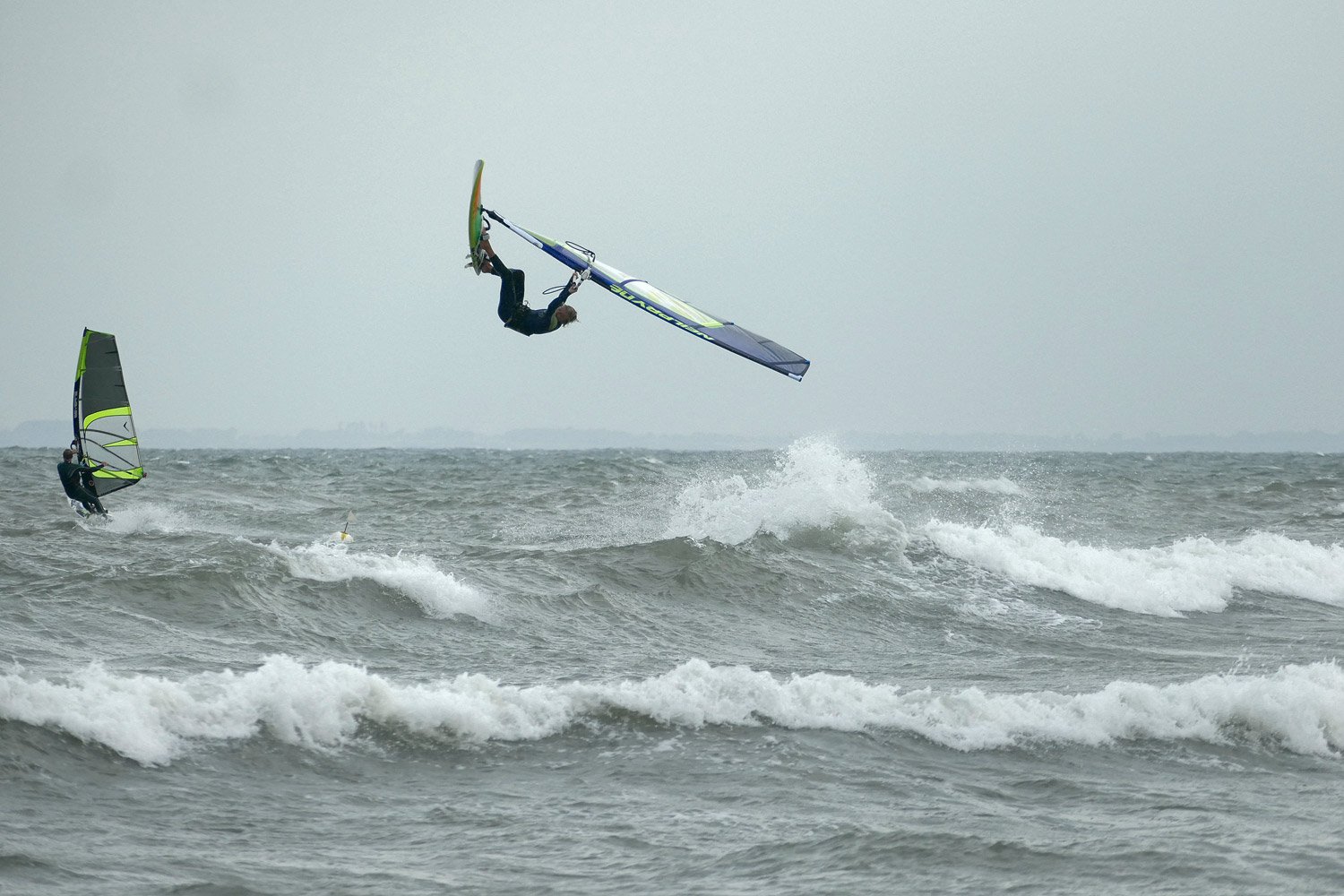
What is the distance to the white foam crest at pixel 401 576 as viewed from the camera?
1078 cm

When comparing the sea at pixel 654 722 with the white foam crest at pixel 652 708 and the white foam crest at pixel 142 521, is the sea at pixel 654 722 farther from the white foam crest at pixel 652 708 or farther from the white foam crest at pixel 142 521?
the white foam crest at pixel 142 521

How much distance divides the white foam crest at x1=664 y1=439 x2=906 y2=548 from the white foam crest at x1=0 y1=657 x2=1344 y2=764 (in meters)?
6.62

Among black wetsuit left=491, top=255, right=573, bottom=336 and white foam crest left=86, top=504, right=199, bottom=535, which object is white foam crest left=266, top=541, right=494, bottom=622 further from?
white foam crest left=86, top=504, right=199, bottom=535

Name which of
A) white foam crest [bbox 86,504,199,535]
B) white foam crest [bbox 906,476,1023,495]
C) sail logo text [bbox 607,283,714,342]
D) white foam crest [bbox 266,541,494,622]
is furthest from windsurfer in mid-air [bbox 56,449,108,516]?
white foam crest [bbox 906,476,1023,495]

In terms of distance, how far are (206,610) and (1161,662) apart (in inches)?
321

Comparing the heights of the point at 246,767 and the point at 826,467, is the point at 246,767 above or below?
below

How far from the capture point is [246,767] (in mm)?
6109

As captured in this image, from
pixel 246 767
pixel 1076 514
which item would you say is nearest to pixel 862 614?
pixel 246 767

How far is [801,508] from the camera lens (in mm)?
15203

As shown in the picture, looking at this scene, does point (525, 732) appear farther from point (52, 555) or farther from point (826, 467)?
point (826, 467)

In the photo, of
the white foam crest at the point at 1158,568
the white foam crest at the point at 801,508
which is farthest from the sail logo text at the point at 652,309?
the white foam crest at the point at 1158,568

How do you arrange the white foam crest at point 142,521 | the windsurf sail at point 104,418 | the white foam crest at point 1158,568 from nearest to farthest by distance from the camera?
1. the white foam crest at point 1158,568
2. the white foam crest at point 142,521
3. the windsurf sail at point 104,418

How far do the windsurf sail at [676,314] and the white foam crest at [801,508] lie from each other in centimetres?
587

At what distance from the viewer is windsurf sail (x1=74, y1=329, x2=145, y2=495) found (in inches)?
603
